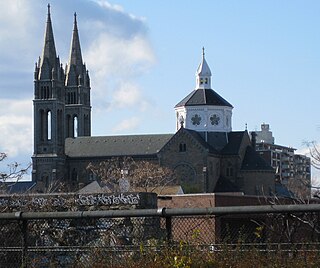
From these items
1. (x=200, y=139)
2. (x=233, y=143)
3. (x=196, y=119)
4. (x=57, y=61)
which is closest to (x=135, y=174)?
(x=200, y=139)

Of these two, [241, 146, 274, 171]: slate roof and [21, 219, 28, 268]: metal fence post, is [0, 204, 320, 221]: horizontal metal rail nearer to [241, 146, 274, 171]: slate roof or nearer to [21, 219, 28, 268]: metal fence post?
[21, 219, 28, 268]: metal fence post

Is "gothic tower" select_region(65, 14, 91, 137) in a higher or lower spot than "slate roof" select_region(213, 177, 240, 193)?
higher

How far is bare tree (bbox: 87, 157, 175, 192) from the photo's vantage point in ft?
290

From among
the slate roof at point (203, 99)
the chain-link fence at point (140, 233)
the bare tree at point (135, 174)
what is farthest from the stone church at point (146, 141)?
the chain-link fence at point (140, 233)

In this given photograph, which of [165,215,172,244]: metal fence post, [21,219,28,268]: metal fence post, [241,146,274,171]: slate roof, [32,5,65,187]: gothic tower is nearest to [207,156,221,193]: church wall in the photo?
[241,146,274,171]: slate roof

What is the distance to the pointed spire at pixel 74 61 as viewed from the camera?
527ft

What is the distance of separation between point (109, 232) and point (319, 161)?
808 inches

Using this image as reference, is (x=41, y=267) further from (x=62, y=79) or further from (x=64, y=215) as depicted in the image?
(x=62, y=79)

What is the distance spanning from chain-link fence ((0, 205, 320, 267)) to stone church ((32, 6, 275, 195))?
102 meters

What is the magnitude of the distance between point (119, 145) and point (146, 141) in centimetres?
399

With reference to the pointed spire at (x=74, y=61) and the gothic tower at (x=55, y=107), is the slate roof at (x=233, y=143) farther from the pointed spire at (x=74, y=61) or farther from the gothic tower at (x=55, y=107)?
the pointed spire at (x=74, y=61)

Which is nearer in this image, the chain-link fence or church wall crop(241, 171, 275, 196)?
the chain-link fence

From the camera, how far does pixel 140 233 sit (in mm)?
14766

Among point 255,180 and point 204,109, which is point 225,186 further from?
point 204,109
